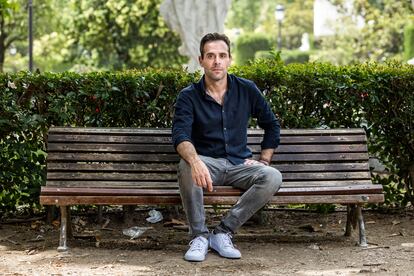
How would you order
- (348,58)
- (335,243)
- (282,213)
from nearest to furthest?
1. (335,243)
2. (282,213)
3. (348,58)

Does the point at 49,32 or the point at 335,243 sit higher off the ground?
the point at 49,32

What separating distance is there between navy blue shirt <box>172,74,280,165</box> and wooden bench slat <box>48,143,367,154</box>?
0.52 m

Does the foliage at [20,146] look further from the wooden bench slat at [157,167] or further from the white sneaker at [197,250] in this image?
the white sneaker at [197,250]

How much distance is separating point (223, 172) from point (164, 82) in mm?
1361

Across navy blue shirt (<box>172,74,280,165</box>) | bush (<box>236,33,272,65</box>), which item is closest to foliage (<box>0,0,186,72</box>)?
navy blue shirt (<box>172,74,280,165</box>)

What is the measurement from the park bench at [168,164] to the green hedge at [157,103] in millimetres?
439

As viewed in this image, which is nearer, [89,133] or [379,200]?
[379,200]

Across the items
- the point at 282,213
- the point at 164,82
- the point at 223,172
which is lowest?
the point at 282,213

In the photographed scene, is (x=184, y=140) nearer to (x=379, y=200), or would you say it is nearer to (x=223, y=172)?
(x=223, y=172)

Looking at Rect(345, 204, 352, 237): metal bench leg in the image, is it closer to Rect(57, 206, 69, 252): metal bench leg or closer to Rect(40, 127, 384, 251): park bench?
Rect(40, 127, 384, 251): park bench

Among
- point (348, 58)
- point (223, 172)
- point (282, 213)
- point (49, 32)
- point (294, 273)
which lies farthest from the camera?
point (348, 58)

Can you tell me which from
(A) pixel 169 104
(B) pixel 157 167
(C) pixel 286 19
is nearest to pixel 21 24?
(A) pixel 169 104

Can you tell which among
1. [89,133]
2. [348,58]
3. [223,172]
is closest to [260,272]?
[223,172]

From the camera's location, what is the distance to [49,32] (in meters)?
33.2
